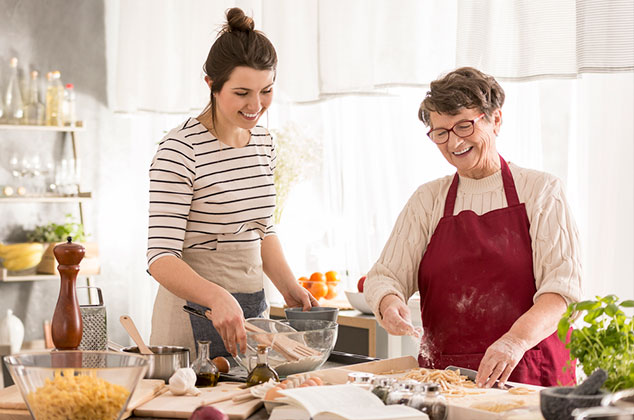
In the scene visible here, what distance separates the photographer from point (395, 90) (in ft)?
12.0

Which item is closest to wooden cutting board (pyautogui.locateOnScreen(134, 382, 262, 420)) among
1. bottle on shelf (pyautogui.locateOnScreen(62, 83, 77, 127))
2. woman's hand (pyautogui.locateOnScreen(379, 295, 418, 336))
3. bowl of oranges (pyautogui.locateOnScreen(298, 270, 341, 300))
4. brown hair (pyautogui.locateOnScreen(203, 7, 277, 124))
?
woman's hand (pyautogui.locateOnScreen(379, 295, 418, 336))

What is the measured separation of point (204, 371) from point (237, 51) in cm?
85

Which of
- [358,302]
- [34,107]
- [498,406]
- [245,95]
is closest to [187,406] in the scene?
[498,406]

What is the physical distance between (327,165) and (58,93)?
1.89m

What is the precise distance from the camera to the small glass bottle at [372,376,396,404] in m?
1.39

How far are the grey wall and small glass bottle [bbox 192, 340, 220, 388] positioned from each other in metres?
3.46

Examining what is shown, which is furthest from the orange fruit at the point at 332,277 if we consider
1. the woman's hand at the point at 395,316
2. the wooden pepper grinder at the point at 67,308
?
the wooden pepper grinder at the point at 67,308

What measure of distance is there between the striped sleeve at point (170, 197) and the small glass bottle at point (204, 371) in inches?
14.1

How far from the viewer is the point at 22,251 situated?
4.60 metres

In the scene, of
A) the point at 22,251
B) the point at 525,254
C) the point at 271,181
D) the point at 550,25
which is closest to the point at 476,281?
the point at 525,254

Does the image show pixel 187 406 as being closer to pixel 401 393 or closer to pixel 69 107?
pixel 401 393

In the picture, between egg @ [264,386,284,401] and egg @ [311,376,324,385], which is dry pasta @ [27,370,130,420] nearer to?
egg @ [264,386,284,401]

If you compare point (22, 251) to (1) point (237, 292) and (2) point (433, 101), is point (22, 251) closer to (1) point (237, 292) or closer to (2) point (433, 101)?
(1) point (237, 292)

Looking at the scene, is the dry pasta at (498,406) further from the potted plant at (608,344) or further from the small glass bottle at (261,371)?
the small glass bottle at (261,371)
